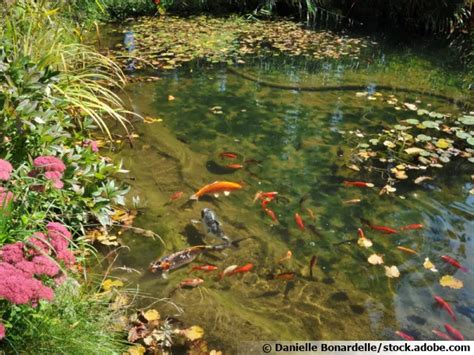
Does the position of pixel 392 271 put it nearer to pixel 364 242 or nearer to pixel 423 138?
pixel 364 242

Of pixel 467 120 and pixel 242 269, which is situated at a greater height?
pixel 467 120

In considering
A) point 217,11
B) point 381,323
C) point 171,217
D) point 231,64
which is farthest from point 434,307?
point 217,11

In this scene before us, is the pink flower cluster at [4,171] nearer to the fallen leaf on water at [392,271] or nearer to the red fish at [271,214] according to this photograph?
the red fish at [271,214]

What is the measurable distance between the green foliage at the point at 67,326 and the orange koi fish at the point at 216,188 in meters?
1.23

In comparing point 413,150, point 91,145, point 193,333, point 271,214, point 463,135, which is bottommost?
point 193,333

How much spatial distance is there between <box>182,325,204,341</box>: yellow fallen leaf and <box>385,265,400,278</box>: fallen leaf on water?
1.22 m

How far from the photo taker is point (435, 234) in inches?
125

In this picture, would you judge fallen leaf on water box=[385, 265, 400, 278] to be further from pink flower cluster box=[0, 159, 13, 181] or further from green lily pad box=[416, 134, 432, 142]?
pink flower cluster box=[0, 159, 13, 181]

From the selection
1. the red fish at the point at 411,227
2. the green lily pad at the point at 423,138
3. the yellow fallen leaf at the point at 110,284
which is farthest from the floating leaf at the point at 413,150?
the yellow fallen leaf at the point at 110,284

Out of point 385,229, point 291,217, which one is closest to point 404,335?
point 385,229

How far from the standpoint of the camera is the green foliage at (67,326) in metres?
1.82

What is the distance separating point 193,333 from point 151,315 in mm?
254

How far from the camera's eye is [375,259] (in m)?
2.92

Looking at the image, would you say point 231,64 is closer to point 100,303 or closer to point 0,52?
point 0,52
